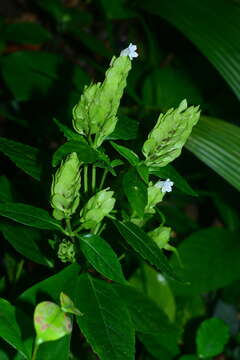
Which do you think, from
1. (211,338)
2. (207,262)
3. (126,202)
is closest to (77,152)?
(126,202)

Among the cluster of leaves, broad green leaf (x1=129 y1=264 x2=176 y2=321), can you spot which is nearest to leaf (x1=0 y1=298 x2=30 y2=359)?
the cluster of leaves

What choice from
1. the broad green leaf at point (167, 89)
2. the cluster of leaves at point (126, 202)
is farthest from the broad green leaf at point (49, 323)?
the broad green leaf at point (167, 89)

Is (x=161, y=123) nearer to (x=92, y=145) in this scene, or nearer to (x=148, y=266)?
(x=92, y=145)

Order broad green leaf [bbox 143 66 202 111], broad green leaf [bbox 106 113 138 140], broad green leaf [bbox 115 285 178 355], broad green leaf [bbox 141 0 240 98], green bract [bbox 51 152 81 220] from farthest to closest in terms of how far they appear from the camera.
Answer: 1. broad green leaf [bbox 143 66 202 111]
2. broad green leaf [bbox 141 0 240 98]
3. broad green leaf [bbox 115 285 178 355]
4. broad green leaf [bbox 106 113 138 140]
5. green bract [bbox 51 152 81 220]

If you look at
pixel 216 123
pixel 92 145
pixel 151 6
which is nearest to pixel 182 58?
pixel 151 6

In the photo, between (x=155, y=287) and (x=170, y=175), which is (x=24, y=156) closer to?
(x=170, y=175)

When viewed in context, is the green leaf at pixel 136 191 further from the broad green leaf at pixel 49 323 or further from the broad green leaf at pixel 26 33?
the broad green leaf at pixel 26 33

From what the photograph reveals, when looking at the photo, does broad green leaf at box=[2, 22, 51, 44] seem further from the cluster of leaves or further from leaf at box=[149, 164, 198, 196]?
leaf at box=[149, 164, 198, 196]
